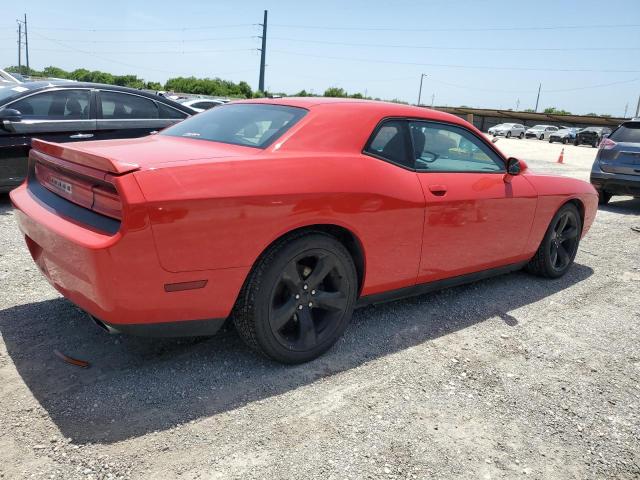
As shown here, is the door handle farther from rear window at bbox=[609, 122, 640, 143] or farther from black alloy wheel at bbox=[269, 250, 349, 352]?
rear window at bbox=[609, 122, 640, 143]

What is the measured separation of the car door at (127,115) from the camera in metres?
6.41

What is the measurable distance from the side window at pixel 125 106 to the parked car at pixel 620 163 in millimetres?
7423

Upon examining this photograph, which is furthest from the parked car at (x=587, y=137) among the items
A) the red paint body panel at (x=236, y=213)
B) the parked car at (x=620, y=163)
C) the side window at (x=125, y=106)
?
the red paint body panel at (x=236, y=213)

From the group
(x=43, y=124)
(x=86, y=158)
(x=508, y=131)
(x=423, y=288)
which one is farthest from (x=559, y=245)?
(x=508, y=131)

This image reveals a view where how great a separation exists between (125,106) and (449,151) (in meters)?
4.64

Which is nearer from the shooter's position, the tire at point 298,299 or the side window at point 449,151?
the tire at point 298,299

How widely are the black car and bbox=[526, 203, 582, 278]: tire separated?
5.04 metres

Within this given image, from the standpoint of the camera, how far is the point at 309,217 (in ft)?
8.95

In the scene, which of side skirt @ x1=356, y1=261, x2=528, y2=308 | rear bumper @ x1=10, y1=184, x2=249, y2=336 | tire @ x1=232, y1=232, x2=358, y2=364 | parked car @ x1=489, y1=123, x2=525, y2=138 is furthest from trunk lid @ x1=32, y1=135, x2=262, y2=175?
parked car @ x1=489, y1=123, x2=525, y2=138

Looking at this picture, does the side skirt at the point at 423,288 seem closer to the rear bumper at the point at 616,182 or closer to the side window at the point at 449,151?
the side window at the point at 449,151

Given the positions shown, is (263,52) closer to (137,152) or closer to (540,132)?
(540,132)

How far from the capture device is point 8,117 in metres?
5.61

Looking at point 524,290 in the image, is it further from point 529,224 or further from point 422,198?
point 422,198

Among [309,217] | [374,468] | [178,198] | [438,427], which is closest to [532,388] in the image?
[438,427]
